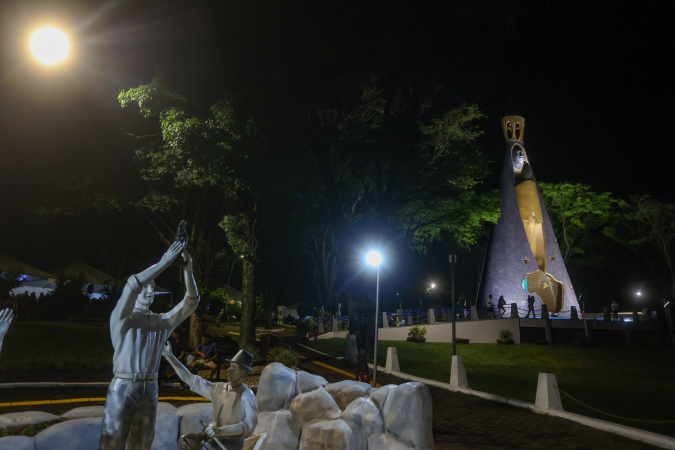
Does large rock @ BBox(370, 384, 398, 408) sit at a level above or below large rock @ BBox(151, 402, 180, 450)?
above

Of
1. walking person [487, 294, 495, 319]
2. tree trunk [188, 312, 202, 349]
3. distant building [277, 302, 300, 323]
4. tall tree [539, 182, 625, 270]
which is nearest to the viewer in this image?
tree trunk [188, 312, 202, 349]

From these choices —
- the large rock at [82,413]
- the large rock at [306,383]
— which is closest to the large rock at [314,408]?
the large rock at [306,383]

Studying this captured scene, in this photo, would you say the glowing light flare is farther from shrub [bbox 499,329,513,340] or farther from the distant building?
the distant building

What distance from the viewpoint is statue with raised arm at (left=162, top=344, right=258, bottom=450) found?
3.82 m

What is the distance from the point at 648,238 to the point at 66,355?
41.3 metres

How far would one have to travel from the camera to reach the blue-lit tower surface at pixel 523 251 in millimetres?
33281

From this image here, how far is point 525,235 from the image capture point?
3441 centimetres

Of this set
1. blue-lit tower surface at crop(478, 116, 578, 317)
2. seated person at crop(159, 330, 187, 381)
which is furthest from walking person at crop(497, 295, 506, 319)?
seated person at crop(159, 330, 187, 381)

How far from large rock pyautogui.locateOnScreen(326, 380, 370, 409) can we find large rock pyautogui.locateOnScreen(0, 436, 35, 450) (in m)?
4.57

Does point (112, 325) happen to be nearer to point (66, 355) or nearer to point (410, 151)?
point (66, 355)

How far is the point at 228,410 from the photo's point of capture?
4.07 m

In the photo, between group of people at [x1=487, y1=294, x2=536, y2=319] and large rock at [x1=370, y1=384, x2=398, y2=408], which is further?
group of people at [x1=487, y1=294, x2=536, y2=319]

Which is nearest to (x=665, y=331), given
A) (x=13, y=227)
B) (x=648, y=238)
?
(x=648, y=238)

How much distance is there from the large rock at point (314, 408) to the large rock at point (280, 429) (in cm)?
16
